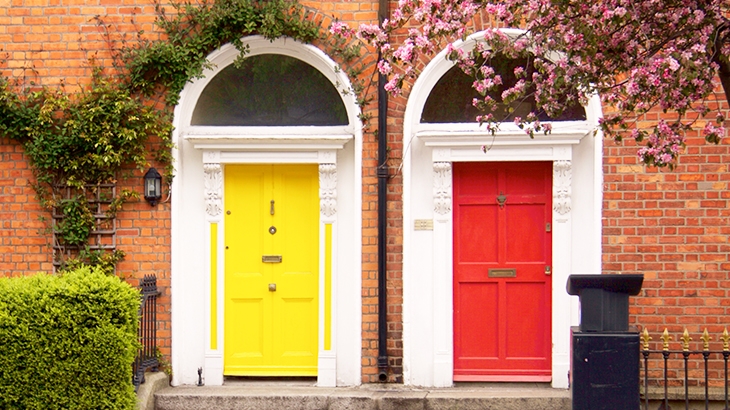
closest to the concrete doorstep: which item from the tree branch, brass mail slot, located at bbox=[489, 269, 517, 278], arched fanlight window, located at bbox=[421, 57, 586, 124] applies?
brass mail slot, located at bbox=[489, 269, 517, 278]

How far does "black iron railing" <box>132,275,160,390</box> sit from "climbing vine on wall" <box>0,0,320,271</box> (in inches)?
18.1

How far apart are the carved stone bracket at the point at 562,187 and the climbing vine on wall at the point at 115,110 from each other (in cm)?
255

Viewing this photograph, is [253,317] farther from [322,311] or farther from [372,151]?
[372,151]

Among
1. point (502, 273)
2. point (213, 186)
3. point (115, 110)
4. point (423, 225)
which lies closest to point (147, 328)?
point (213, 186)

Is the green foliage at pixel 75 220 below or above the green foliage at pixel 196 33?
below

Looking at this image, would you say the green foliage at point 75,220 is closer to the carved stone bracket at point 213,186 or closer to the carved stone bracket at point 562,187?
the carved stone bracket at point 213,186

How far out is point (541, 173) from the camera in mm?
8289

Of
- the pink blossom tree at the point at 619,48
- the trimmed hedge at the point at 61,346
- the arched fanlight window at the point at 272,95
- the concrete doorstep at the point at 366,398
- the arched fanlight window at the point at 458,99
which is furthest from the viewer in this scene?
→ the arched fanlight window at the point at 272,95

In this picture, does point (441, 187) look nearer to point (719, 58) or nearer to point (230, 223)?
point (230, 223)

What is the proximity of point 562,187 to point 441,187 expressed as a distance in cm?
110

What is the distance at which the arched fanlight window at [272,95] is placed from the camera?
848 cm

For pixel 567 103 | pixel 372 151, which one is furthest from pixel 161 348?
pixel 567 103

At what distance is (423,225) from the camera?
324 inches

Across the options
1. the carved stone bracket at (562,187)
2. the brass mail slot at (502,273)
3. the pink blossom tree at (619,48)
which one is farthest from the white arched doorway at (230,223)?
the pink blossom tree at (619,48)
